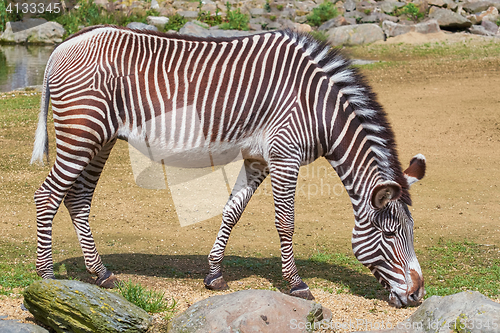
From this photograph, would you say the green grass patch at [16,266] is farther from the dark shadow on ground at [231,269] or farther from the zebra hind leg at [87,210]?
the zebra hind leg at [87,210]

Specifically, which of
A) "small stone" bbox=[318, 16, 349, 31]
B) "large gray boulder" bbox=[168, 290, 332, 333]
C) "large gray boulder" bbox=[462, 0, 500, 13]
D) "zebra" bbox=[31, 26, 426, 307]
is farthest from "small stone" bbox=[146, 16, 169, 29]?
"large gray boulder" bbox=[168, 290, 332, 333]

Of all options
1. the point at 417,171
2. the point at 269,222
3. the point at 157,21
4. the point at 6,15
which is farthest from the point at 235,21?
the point at 417,171

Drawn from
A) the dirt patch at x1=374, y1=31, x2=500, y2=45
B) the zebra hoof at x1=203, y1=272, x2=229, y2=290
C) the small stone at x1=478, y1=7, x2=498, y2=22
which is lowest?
the zebra hoof at x1=203, y1=272, x2=229, y2=290

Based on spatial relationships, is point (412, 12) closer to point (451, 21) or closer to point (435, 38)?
point (451, 21)

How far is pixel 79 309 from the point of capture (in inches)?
166

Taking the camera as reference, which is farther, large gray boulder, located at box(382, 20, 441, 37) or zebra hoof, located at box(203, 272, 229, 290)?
large gray boulder, located at box(382, 20, 441, 37)

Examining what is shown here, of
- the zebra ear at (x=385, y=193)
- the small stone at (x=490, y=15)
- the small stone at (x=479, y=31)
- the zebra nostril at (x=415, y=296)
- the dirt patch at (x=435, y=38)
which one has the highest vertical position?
the small stone at (x=490, y=15)

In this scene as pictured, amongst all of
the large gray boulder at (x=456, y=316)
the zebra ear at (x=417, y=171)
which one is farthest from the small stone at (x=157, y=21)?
the large gray boulder at (x=456, y=316)

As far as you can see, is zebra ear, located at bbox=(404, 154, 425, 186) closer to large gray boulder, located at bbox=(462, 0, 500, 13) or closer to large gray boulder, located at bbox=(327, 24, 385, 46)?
large gray boulder, located at bbox=(327, 24, 385, 46)

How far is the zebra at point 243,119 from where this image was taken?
522 centimetres

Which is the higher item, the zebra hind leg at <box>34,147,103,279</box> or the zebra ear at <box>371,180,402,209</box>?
the zebra ear at <box>371,180,402,209</box>

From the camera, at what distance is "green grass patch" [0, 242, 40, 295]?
5.31 m

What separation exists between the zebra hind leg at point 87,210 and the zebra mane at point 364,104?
8.25 ft

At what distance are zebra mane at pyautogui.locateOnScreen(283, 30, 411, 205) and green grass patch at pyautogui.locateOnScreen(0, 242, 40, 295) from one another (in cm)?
393
